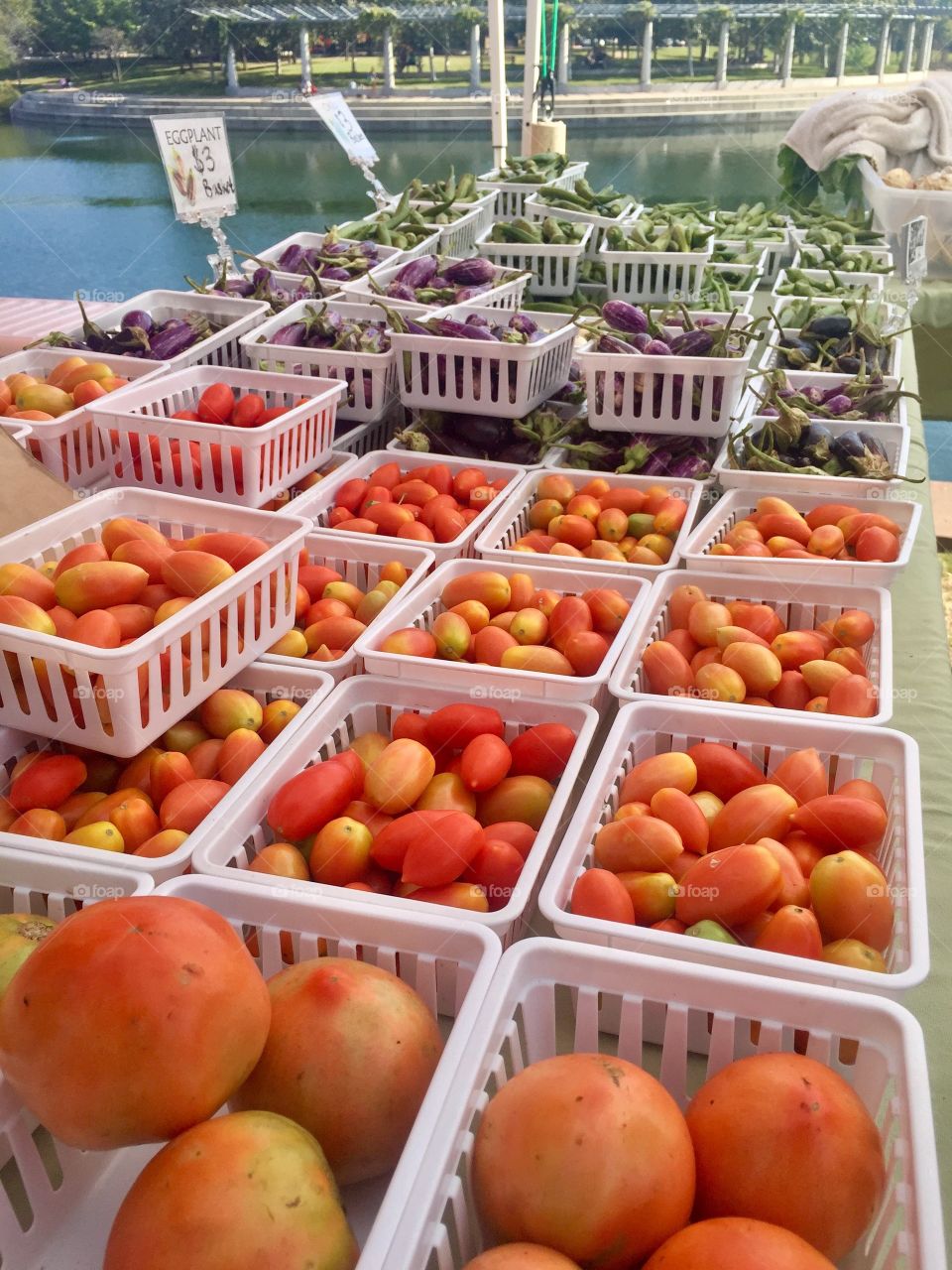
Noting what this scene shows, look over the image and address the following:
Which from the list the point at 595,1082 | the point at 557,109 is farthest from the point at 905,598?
the point at 557,109

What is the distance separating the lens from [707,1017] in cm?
98

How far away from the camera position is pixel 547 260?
11.1 feet

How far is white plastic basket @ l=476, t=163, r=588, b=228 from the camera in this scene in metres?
3.99

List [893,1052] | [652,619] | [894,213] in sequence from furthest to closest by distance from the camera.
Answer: [894,213], [652,619], [893,1052]

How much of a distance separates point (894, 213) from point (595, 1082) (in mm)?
4372

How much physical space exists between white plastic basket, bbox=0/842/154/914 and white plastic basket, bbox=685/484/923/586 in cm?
101

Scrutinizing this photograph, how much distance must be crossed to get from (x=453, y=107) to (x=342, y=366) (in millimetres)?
3907

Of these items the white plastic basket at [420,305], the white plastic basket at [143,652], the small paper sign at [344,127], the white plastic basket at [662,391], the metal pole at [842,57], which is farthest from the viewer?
the metal pole at [842,57]

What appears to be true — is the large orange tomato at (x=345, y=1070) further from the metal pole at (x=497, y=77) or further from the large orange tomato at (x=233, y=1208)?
the metal pole at (x=497, y=77)

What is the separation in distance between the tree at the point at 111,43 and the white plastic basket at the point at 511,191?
1370 millimetres

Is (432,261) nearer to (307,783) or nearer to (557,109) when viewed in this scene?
(307,783)

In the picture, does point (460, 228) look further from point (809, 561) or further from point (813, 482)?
point (809, 561)

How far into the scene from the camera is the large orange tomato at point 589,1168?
0.68 metres

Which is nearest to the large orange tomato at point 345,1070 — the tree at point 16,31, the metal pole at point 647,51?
the tree at point 16,31
